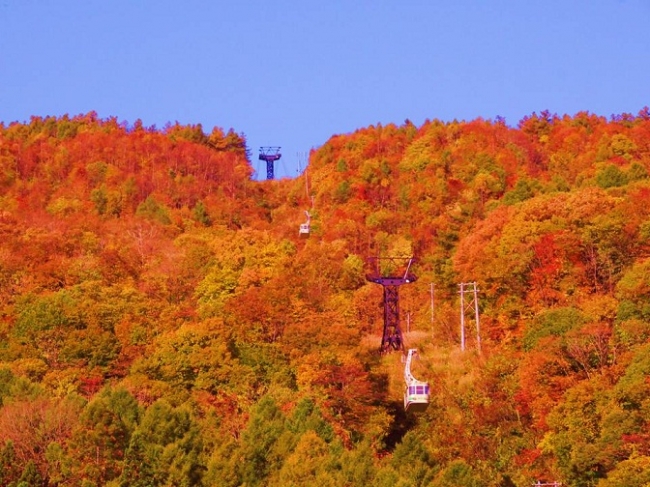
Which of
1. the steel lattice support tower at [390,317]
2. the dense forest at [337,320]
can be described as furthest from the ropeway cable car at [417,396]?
the steel lattice support tower at [390,317]

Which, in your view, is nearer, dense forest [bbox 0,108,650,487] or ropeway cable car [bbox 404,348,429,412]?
dense forest [bbox 0,108,650,487]

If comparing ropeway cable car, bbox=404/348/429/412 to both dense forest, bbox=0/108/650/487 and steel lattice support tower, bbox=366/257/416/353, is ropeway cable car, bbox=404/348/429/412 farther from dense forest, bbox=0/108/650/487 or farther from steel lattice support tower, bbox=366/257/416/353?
steel lattice support tower, bbox=366/257/416/353

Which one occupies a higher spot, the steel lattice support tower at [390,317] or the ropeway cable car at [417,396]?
the steel lattice support tower at [390,317]

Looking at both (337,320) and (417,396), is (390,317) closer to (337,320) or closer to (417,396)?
(337,320)

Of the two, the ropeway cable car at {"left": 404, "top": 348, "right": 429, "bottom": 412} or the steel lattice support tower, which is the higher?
the steel lattice support tower

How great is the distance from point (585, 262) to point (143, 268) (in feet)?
72.2

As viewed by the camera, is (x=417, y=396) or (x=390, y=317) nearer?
(x=417, y=396)

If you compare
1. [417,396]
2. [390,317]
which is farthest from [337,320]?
[417,396]

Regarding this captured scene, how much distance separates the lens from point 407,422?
5575cm

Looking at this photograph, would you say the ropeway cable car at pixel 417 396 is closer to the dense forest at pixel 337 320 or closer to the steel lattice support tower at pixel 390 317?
the dense forest at pixel 337 320

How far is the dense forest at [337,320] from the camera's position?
47.4 m

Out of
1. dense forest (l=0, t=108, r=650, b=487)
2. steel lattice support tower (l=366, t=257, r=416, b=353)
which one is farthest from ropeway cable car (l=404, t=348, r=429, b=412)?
steel lattice support tower (l=366, t=257, r=416, b=353)

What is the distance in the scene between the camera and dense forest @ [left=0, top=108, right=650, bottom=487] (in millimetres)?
47406

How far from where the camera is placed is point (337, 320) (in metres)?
62.2
